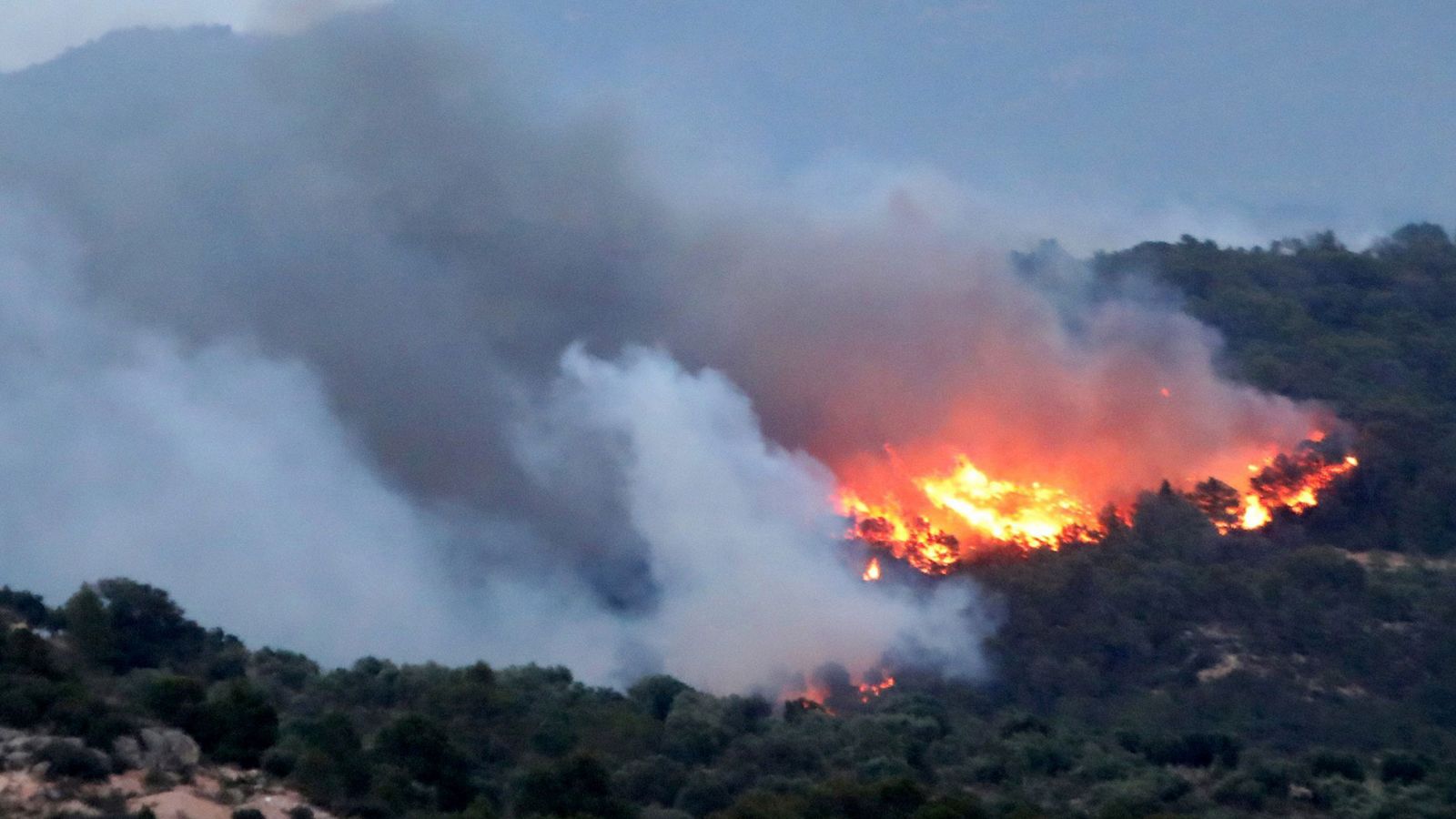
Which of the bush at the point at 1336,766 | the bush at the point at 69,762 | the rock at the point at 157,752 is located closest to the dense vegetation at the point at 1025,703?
the bush at the point at 1336,766

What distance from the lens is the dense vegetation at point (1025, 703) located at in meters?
30.9

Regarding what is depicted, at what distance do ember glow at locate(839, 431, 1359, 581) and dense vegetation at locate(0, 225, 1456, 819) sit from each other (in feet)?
3.05

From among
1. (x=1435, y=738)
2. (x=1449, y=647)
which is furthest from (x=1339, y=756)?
(x=1449, y=647)

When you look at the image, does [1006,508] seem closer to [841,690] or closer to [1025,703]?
[1025,703]

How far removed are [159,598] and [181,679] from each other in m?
12.1

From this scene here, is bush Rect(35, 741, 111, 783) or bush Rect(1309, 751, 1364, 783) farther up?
bush Rect(1309, 751, 1364, 783)

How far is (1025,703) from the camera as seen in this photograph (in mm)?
52406

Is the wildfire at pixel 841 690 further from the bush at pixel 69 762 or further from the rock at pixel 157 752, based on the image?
the bush at pixel 69 762

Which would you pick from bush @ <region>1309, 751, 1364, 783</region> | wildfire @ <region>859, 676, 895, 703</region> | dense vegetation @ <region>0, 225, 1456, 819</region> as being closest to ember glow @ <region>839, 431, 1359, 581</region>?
dense vegetation @ <region>0, 225, 1456, 819</region>

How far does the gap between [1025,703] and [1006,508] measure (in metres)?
10.4

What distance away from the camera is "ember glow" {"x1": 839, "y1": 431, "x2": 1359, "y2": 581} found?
58.7 metres

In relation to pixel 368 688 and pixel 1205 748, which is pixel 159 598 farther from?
pixel 1205 748

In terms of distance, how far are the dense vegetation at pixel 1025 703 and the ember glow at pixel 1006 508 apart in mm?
930

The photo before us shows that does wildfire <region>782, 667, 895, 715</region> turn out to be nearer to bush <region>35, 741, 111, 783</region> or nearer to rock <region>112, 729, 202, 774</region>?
rock <region>112, 729, 202, 774</region>
